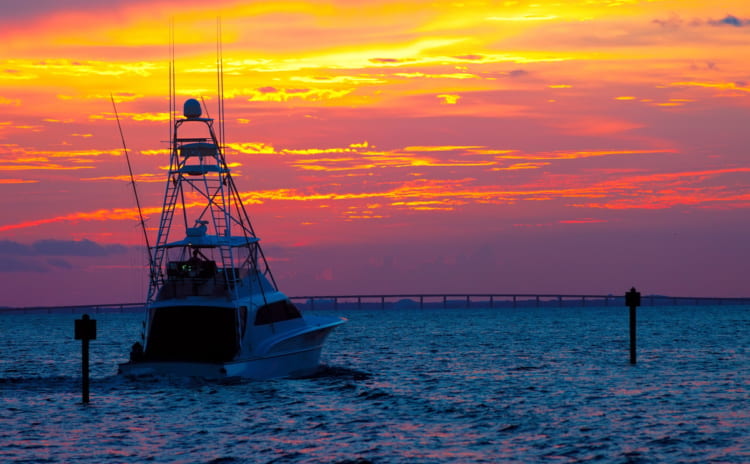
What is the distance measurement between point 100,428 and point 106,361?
3482 cm

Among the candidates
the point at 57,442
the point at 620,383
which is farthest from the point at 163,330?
the point at 620,383

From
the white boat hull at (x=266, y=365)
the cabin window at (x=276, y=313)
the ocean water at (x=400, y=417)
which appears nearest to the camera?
the ocean water at (x=400, y=417)

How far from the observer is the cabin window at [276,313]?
38.0m

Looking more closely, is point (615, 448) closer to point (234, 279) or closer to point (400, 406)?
point (400, 406)

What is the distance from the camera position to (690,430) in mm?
27359

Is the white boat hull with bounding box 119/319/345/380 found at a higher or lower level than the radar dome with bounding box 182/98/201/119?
lower

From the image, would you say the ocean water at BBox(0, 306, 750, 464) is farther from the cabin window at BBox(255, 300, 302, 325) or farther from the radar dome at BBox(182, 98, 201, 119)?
the radar dome at BBox(182, 98, 201, 119)

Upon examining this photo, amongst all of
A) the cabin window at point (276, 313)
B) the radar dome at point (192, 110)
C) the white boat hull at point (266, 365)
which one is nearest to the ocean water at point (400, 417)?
the white boat hull at point (266, 365)

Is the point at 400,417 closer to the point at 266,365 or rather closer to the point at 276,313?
the point at 266,365

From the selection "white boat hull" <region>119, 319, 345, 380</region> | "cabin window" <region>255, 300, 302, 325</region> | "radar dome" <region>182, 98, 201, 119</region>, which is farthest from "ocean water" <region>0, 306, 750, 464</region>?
"radar dome" <region>182, 98, 201, 119</region>

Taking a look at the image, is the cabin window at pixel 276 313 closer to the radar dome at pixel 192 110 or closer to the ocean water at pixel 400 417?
the ocean water at pixel 400 417

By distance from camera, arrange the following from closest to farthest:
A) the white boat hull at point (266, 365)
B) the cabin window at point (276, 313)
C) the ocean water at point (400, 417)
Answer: the ocean water at point (400, 417)
the white boat hull at point (266, 365)
the cabin window at point (276, 313)

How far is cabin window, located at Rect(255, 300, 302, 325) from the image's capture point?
37969 mm

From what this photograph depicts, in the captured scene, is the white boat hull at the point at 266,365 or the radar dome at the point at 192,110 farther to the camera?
the radar dome at the point at 192,110
